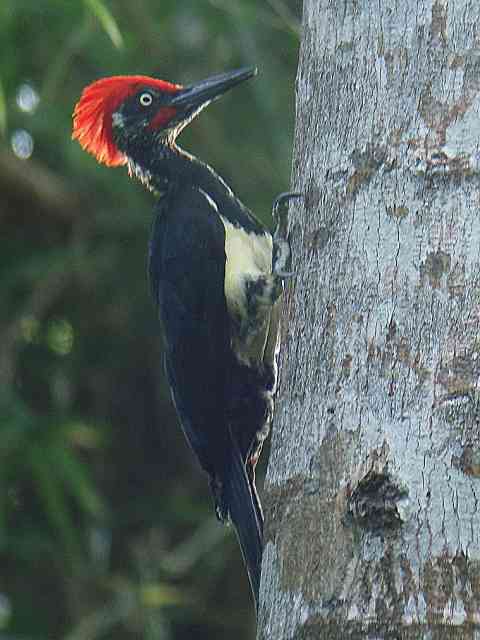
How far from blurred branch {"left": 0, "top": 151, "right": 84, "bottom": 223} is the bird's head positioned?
1388 millimetres

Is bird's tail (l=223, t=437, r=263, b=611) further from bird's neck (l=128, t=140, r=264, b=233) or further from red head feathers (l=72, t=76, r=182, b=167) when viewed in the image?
red head feathers (l=72, t=76, r=182, b=167)

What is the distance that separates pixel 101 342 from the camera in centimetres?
536

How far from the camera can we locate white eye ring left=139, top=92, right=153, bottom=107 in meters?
3.73

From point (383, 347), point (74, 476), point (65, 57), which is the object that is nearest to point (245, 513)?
point (383, 347)

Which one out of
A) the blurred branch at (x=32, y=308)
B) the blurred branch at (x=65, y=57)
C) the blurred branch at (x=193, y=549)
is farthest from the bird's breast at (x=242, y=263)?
the blurred branch at (x=32, y=308)

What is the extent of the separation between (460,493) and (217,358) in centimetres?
144

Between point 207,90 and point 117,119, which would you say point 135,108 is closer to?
point 117,119

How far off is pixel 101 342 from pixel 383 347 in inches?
135

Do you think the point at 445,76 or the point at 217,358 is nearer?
the point at 445,76

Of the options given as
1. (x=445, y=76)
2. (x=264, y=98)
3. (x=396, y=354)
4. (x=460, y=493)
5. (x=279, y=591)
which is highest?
(x=264, y=98)

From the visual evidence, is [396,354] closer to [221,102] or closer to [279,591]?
[279,591]

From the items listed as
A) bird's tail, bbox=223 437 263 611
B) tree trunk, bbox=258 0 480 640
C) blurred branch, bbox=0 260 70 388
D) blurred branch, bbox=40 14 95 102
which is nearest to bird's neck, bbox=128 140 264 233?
bird's tail, bbox=223 437 263 611

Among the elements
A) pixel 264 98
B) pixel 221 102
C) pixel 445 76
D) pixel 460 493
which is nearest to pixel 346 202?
pixel 445 76

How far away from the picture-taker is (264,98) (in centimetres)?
460
